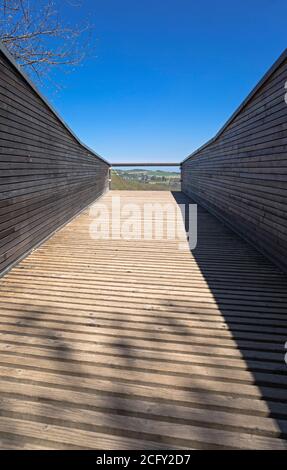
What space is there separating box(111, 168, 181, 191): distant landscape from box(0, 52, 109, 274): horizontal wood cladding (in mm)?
8354

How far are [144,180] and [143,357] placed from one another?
14220mm

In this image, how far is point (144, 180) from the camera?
15625 mm

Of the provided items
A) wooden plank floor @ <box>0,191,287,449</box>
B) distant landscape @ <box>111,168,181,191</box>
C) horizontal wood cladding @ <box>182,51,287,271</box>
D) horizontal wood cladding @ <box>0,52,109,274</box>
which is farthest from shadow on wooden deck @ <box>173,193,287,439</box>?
distant landscape @ <box>111,168,181,191</box>

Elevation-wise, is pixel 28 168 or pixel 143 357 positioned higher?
pixel 28 168

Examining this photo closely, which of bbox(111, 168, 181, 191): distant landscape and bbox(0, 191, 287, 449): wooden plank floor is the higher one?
bbox(111, 168, 181, 191): distant landscape

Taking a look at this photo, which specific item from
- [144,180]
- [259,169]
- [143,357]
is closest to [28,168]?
[143,357]

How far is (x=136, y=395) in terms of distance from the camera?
1.66 meters

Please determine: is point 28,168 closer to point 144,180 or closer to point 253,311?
point 253,311

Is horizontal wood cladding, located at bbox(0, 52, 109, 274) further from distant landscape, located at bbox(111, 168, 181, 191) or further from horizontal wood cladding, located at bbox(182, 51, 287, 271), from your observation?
distant landscape, located at bbox(111, 168, 181, 191)

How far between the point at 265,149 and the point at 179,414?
3.91 m

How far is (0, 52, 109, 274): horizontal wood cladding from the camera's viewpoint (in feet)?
11.5

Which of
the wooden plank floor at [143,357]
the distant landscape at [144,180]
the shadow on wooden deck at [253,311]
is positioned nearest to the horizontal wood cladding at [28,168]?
the wooden plank floor at [143,357]

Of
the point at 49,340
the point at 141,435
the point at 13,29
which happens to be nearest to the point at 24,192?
the point at 49,340
